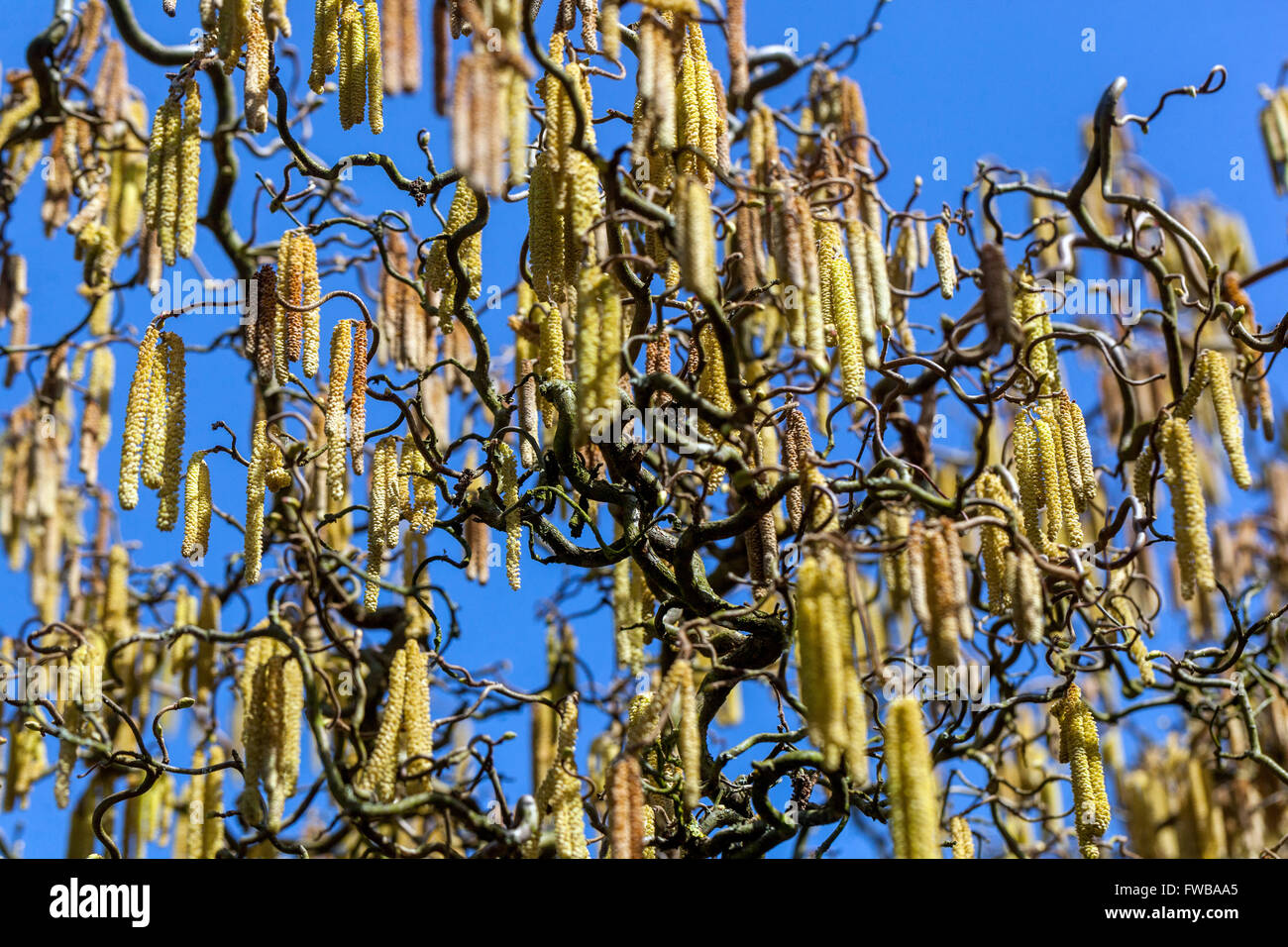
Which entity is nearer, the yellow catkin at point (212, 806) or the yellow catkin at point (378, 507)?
the yellow catkin at point (378, 507)

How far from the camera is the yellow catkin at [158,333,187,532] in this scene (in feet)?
14.3

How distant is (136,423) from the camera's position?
4.34m

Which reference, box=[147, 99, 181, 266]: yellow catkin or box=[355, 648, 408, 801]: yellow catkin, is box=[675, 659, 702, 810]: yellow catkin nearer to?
box=[355, 648, 408, 801]: yellow catkin

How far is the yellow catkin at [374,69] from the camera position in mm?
4430

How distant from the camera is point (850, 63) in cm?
722

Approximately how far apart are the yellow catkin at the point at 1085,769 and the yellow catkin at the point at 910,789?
117 centimetres

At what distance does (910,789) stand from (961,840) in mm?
1777

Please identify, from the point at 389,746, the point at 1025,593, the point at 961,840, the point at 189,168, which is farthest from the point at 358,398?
the point at 961,840

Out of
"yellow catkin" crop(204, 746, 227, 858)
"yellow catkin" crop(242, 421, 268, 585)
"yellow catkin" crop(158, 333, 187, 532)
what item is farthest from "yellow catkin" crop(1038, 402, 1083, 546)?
"yellow catkin" crop(204, 746, 227, 858)

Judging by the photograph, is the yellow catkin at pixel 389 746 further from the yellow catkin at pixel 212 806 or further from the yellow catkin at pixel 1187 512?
the yellow catkin at pixel 1187 512

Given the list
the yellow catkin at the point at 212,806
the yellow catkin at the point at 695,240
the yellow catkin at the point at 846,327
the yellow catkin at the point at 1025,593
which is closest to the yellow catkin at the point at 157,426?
the yellow catkin at the point at 212,806
